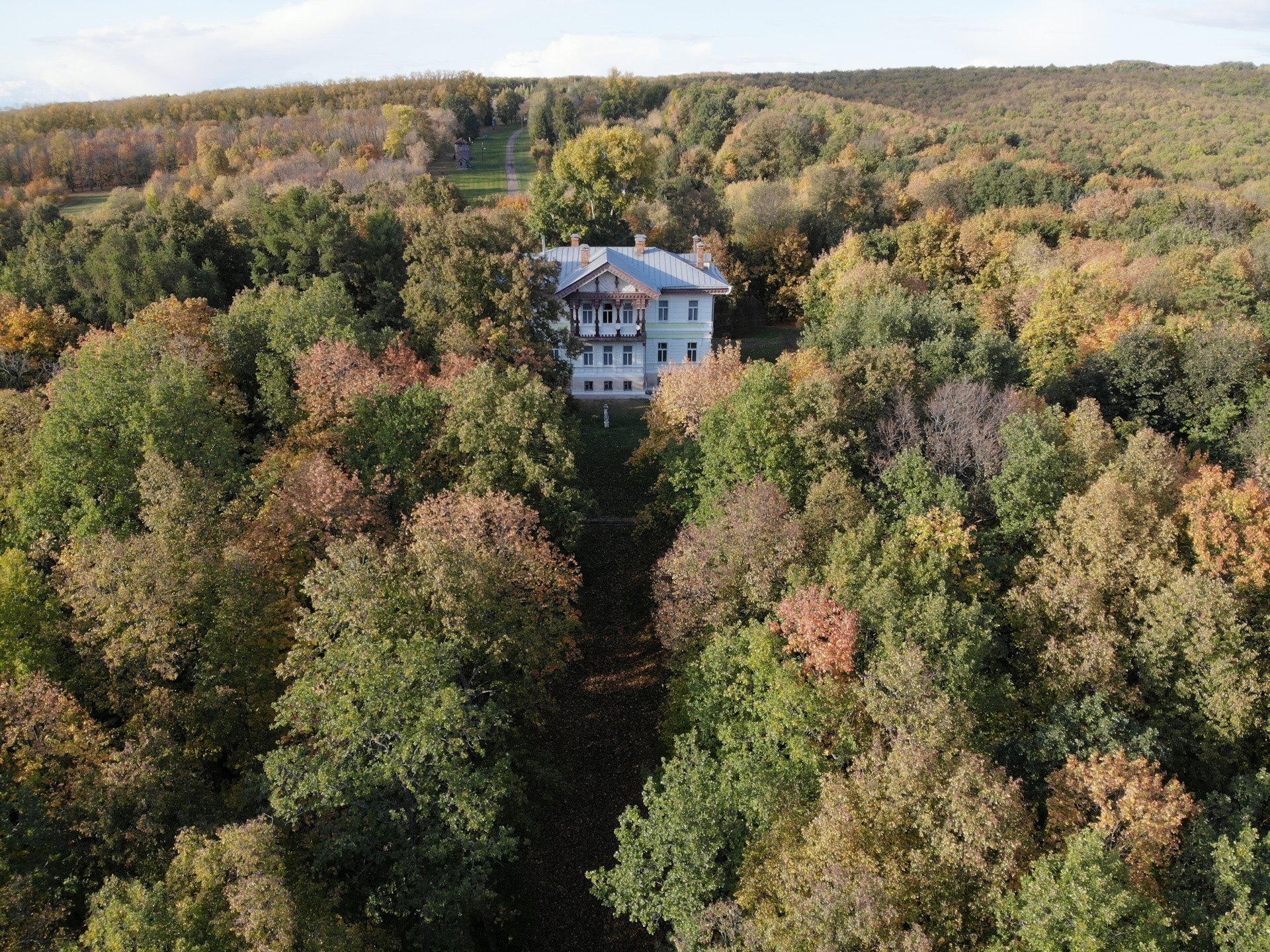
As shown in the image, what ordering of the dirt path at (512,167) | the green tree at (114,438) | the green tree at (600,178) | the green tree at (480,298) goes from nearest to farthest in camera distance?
1. the green tree at (114,438)
2. the green tree at (480,298)
3. the green tree at (600,178)
4. the dirt path at (512,167)

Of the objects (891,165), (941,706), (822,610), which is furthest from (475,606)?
(891,165)

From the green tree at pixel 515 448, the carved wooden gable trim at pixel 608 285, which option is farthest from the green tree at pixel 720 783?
the carved wooden gable trim at pixel 608 285

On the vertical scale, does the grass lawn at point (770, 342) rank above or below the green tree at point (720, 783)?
above

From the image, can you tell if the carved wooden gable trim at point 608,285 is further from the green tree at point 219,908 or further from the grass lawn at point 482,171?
the green tree at point 219,908

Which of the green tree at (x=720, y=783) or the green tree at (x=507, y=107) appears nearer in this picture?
the green tree at (x=720, y=783)

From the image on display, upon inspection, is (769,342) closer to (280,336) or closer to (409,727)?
(280,336)

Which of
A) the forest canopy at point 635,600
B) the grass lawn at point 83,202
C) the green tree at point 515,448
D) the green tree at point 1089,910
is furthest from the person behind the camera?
the grass lawn at point 83,202

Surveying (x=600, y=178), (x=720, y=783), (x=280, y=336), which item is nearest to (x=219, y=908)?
(x=720, y=783)

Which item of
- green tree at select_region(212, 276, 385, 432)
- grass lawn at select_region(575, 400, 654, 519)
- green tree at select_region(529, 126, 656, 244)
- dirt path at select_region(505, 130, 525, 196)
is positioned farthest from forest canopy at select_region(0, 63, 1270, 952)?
dirt path at select_region(505, 130, 525, 196)
